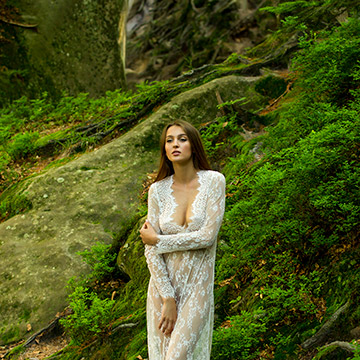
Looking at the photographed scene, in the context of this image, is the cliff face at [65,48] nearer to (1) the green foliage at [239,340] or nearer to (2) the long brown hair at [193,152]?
(2) the long brown hair at [193,152]

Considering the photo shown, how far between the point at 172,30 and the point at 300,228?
55.7 feet

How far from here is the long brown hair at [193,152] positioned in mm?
3754

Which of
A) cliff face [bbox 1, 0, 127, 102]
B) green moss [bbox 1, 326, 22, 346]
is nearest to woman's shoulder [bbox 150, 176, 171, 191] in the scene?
green moss [bbox 1, 326, 22, 346]

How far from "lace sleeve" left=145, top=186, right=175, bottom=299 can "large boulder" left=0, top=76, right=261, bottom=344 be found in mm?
2714

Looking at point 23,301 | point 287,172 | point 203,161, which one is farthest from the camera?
point 23,301

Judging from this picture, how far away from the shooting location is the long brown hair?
3.75 meters

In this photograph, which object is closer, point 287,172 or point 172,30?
point 287,172

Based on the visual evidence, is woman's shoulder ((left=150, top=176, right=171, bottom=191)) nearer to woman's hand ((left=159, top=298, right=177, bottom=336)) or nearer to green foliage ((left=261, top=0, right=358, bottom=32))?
woman's hand ((left=159, top=298, right=177, bottom=336))

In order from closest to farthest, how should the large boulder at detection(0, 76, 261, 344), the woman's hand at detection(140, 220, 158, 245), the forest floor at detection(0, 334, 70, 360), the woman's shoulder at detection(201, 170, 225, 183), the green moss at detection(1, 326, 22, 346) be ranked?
1. the woman's hand at detection(140, 220, 158, 245)
2. the woman's shoulder at detection(201, 170, 225, 183)
3. the forest floor at detection(0, 334, 70, 360)
4. the green moss at detection(1, 326, 22, 346)
5. the large boulder at detection(0, 76, 261, 344)

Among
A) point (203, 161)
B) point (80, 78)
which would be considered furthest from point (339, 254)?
point (80, 78)

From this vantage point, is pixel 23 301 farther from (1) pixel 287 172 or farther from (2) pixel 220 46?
(2) pixel 220 46

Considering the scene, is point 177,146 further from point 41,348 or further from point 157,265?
point 41,348

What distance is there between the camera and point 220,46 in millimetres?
17766

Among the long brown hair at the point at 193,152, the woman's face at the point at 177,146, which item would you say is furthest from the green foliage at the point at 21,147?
the woman's face at the point at 177,146
